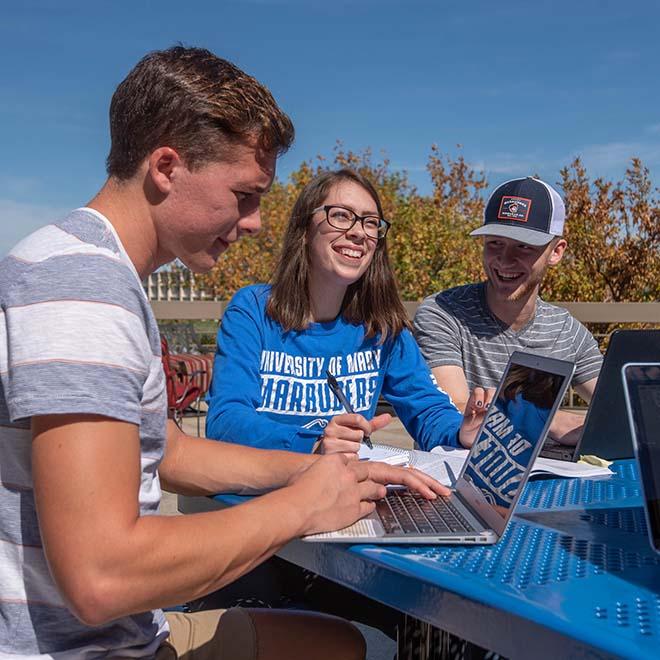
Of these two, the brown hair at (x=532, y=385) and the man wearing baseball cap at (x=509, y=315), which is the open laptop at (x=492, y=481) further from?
the man wearing baseball cap at (x=509, y=315)

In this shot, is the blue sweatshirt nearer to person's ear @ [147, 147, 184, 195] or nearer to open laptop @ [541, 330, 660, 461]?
open laptop @ [541, 330, 660, 461]

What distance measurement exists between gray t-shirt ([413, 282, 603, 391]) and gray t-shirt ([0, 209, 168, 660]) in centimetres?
200

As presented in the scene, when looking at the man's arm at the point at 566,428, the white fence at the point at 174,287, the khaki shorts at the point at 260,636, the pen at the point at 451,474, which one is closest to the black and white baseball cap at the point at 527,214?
the man's arm at the point at 566,428

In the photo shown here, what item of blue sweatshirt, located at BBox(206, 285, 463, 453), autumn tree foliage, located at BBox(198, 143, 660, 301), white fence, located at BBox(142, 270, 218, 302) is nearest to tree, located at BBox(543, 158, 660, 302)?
autumn tree foliage, located at BBox(198, 143, 660, 301)

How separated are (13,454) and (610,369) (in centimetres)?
131

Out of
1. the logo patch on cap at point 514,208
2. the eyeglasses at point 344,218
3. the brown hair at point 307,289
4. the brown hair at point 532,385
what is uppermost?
the logo patch on cap at point 514,208

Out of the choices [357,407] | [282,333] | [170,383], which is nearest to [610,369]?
[357,407]

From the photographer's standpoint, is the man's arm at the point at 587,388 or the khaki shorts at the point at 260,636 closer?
the khaki shorts at the point at 260,636

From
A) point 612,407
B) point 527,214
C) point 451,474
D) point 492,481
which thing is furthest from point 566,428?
point 527,214

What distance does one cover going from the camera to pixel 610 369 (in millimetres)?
1865

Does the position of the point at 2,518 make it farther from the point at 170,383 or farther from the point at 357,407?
the point at 170,383

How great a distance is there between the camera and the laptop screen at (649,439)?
123cm

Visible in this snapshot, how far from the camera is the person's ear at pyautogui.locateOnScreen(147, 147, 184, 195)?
1.32 meters

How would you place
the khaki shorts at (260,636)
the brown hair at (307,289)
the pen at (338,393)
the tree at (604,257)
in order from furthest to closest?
the tree at (604,257), the brown hair at (307,289), the pen at (338,393), the khaki shorts at (260,636)
